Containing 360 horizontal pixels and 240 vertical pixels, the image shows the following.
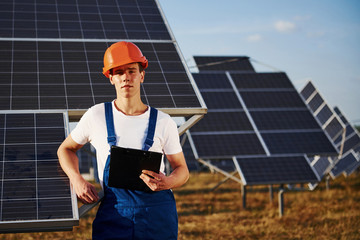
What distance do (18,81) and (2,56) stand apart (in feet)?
2.54

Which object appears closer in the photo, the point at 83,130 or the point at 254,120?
the point at 83,130

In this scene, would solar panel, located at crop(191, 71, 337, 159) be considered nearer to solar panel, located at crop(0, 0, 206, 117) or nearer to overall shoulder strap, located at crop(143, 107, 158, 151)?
solar panel, located at crop(0, 0, 206, 117)

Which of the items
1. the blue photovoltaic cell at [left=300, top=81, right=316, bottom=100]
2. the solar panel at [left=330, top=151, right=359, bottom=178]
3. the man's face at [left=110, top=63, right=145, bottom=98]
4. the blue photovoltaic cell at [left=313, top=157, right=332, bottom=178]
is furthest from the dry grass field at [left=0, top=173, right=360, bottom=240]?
the man's face at [left=110, top=63, right=145, bottom=98]

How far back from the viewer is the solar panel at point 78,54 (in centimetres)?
704

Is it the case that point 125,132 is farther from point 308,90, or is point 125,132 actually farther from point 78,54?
point 308,90

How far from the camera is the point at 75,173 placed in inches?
186

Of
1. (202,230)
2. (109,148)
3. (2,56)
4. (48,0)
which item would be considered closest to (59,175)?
(109,148)

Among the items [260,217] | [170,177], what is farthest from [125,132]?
[260,217]

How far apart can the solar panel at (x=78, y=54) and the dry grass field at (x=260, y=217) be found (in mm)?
4678

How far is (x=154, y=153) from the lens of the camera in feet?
13.9

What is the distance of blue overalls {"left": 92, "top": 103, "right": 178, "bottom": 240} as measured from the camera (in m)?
4.39

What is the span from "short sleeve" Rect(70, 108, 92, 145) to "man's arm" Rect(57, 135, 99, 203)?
0.08 metres

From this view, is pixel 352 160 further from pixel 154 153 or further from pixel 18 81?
pixel 154 153

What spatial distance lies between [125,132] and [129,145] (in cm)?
11
